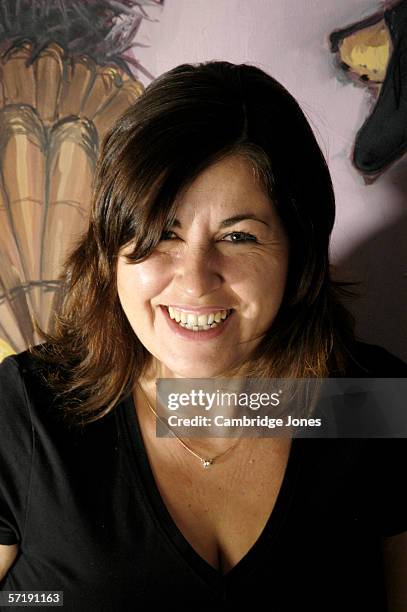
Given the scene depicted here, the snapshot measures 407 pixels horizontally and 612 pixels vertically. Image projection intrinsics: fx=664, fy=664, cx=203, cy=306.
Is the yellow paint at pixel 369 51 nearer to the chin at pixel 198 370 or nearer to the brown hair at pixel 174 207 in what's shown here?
the brown hair at pixel 174 207

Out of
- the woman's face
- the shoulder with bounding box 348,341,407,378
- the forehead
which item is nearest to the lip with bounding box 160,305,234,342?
the woman's face

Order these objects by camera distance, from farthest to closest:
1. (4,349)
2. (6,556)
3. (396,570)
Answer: (4,349) → (396,570) → (6,556)

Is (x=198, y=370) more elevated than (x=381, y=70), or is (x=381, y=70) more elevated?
(x=381, y=70)

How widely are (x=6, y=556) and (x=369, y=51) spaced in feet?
2.53

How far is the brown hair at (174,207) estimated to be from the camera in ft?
2.09

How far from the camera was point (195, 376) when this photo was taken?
0.74 metres

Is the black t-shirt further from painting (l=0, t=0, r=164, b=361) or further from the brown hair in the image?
painting (l=0, t=0, r=164, b=361)

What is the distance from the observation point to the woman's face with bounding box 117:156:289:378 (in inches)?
25.3

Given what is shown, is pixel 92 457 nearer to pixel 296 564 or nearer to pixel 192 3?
pixel 296 564

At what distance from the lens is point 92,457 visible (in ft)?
2.43

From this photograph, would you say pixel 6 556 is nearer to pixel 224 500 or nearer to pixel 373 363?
pixel 224 500

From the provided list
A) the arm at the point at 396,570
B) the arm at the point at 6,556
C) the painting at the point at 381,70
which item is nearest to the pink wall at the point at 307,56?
the painting at the point at 381,70

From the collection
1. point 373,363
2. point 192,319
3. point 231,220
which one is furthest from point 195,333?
point 373,363

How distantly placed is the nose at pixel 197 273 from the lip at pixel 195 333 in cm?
4
